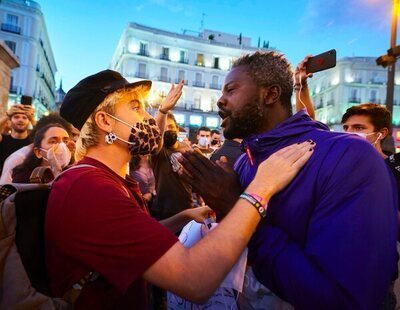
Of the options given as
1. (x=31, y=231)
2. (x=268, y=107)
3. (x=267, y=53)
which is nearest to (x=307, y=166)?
(x=268, y=107)

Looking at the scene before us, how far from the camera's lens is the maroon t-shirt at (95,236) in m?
1.42

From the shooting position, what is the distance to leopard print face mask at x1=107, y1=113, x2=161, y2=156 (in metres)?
2.23

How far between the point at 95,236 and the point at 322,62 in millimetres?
2003

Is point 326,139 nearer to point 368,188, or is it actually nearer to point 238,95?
point 368,188

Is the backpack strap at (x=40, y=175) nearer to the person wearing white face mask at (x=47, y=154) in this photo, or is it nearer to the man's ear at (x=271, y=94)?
the person wearing white face mask at (x=47, y=154)

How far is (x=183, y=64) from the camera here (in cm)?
5344

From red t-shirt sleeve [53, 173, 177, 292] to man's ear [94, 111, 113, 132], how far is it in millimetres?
731

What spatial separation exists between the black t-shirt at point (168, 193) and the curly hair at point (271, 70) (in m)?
2.82

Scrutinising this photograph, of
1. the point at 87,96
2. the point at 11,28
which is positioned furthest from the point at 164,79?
the point at 87,96

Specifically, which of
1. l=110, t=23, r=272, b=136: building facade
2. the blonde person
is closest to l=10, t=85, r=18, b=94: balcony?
l=110, t=23, r=272, b=136: building facade

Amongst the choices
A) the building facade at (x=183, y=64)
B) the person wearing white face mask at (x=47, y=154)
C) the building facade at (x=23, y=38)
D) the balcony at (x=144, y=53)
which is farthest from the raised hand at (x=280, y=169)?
the balcony at (x=144, y=53)

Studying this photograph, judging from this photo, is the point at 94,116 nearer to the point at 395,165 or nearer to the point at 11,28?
the point at 395,165

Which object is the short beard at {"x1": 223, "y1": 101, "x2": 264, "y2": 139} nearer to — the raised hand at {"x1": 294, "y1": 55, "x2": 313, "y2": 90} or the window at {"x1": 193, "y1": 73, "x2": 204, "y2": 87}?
the raised hand at {"x1": 294, "y1": 55, "x2": 313, "y2": 90}

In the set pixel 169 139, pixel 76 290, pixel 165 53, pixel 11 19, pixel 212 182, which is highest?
pixel 11 19
